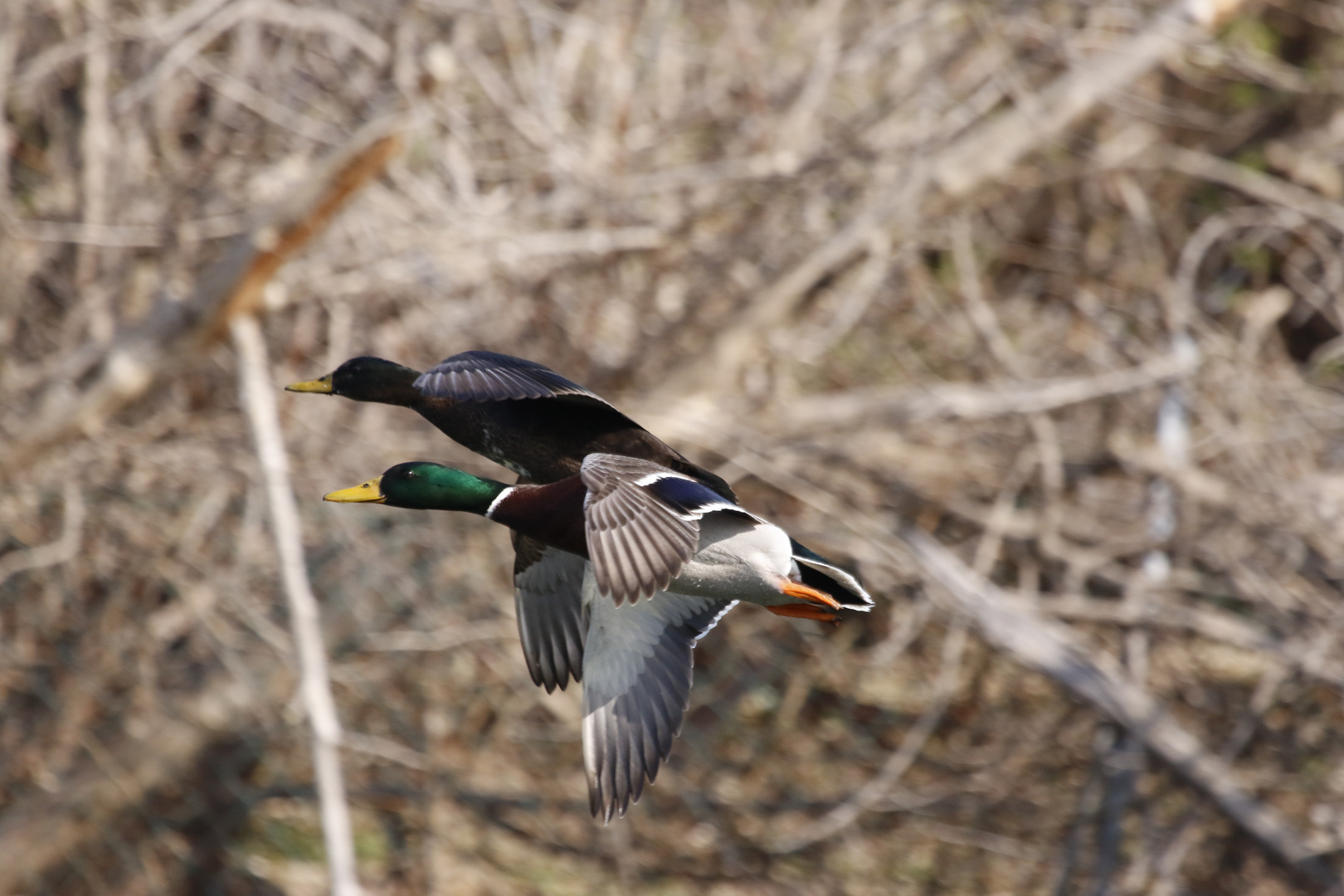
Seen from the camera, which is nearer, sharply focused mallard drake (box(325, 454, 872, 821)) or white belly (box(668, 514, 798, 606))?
sharply focused mallard drake (box(325, 454, 872, 821))

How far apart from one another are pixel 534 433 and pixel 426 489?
22 centimetres

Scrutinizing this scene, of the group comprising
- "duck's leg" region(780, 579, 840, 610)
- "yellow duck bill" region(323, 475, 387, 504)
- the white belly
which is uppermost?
"yellow duck bill" region(323, 475, 387, 504)

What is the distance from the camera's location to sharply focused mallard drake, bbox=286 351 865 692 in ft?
6.39

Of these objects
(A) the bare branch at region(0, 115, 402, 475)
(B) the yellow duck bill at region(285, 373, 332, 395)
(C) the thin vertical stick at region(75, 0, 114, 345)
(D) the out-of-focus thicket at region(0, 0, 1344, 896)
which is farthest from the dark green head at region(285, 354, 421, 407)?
(C) the thin vertical stick at region(75, 0, 114, 345)

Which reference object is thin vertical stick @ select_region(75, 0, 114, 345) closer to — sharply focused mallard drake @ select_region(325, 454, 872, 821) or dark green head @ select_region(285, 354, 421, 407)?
dark green head @ select_region(285, 354, 421, 407)

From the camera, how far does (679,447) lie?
180 inches

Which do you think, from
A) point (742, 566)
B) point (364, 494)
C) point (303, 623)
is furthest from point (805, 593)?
point (303, 623)

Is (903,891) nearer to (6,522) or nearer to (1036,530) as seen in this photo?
(1036,530)

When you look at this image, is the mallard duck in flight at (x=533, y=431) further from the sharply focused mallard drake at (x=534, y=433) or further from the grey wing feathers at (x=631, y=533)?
the grey wing feathers at (x=631, y=533)

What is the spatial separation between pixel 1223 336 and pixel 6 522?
3819mm

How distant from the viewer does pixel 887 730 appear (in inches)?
208

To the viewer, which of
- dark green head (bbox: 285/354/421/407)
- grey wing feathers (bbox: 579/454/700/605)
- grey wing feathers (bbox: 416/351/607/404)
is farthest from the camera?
dark green head (bbox: 285/354/421/407)

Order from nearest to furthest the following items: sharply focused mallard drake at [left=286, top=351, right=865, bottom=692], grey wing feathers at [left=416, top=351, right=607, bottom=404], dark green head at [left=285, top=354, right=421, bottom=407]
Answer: grey wing feathers at [left=416, top=351, right=607, bottom=404]
sharply focused mallard drake at [left=286, top=351, right=865, bottom=692]
dark green head at [left=285, top=354, right=421, bottom=407]

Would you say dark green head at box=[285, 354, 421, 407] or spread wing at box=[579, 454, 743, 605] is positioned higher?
dark green head at box=[285, 354, 421, 407]
